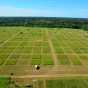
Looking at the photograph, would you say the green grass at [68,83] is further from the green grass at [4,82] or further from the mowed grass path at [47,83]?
the green grass at [4,82]

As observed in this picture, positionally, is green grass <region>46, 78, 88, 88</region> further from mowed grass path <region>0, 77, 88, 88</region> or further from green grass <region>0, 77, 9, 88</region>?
green grass <region>0, 77, 9, 88</region>

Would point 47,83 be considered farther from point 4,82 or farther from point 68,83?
point 4,82

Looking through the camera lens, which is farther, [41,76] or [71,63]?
[71,63]

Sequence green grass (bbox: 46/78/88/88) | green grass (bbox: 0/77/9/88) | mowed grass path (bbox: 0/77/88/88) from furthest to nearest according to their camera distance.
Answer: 1. green grass (bbox: 46/78/88/88)
2. mowed grass path (bbox: 0/77/88/88)
3. green grass (bbox: 0/77/9/88)

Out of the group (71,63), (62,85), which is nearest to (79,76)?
(62,85)

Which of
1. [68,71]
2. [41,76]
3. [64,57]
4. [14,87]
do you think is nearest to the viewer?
[14,87]

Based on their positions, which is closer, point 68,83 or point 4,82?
point 4,82

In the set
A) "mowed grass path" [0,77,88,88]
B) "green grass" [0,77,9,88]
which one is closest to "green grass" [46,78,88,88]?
"mowed grass path" [0,77,88,88]

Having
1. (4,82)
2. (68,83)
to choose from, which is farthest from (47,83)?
(4,82)

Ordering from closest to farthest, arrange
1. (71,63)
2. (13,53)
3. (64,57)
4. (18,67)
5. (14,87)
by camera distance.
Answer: (14,87) → (18,67) → (71,63) → (64,57) → (13,53)

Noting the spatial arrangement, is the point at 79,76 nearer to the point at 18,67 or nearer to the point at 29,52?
the point at 18,67

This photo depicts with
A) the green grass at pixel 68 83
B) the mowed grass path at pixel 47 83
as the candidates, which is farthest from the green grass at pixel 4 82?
the green grass at pixel 68 83
